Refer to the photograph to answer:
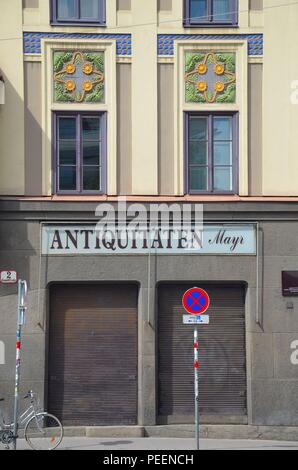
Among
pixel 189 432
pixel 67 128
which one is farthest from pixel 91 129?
pixel 189 432

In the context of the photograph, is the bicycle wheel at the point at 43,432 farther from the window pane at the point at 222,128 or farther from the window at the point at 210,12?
the window at the point at 210,12

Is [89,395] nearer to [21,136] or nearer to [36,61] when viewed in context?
[21,136]

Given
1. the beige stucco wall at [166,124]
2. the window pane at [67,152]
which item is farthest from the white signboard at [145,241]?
the window pane at [67,152]

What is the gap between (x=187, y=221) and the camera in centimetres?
2222

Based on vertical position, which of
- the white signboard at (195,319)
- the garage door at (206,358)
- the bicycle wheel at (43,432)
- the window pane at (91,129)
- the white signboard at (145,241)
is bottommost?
the bicycle wheel at (43,432)

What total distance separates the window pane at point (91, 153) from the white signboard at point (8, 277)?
9.06 ft

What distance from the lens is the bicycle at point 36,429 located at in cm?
1964

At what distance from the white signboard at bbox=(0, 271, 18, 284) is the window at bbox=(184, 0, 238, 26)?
6.33 m

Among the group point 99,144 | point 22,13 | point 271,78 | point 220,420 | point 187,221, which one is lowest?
point 220,420

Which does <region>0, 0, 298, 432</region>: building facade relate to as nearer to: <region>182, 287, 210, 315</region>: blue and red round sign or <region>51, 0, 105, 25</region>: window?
<region>51, 0, 105, 25</region>: window

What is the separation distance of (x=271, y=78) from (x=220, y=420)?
7187 mm

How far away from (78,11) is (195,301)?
22.2 feet

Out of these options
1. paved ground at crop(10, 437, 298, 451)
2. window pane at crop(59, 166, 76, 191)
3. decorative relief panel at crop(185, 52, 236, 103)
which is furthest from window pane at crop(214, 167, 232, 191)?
paved ground at crop(10, 437, 298, 451)

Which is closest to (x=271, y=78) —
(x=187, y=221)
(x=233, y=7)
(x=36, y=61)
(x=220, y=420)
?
(x=233, y=7)
